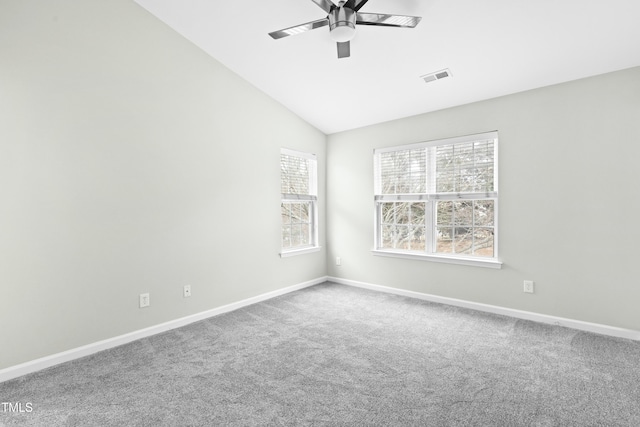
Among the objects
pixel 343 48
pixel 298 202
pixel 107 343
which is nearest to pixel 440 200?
pixel 298 202

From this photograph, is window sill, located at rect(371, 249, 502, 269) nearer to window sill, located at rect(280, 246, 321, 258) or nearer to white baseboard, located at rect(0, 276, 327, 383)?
window sill, located at rect(280, 246, 321, 258)

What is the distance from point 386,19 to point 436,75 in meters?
1.25

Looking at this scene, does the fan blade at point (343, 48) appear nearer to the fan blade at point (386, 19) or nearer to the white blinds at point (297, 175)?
the fan blade at point (386, 19)

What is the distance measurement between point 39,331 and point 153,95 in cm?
224

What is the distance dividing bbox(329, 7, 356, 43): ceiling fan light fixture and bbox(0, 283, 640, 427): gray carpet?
254 centimetres

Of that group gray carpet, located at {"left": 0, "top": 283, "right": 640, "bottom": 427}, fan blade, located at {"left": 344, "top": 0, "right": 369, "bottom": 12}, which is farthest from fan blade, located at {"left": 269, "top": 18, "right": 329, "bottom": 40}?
gray carpet, located at {"left": 0, "top": 283, "right": 640, "bottom": 427}

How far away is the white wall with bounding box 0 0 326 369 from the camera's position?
7.83ft

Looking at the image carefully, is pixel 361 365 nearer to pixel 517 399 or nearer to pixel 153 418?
pixel 517 399

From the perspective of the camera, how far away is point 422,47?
297 centimetres

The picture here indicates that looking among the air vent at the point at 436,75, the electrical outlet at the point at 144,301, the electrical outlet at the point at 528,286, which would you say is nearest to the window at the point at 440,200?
the electrical outlet at the point at 528,286

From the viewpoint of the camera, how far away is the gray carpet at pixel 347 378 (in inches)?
74.4

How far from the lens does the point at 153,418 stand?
6.14 feet

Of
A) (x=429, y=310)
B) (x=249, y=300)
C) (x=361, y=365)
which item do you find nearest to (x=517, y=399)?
(x=361, y=365)

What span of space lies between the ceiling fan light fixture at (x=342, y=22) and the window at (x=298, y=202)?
7.23 feet
